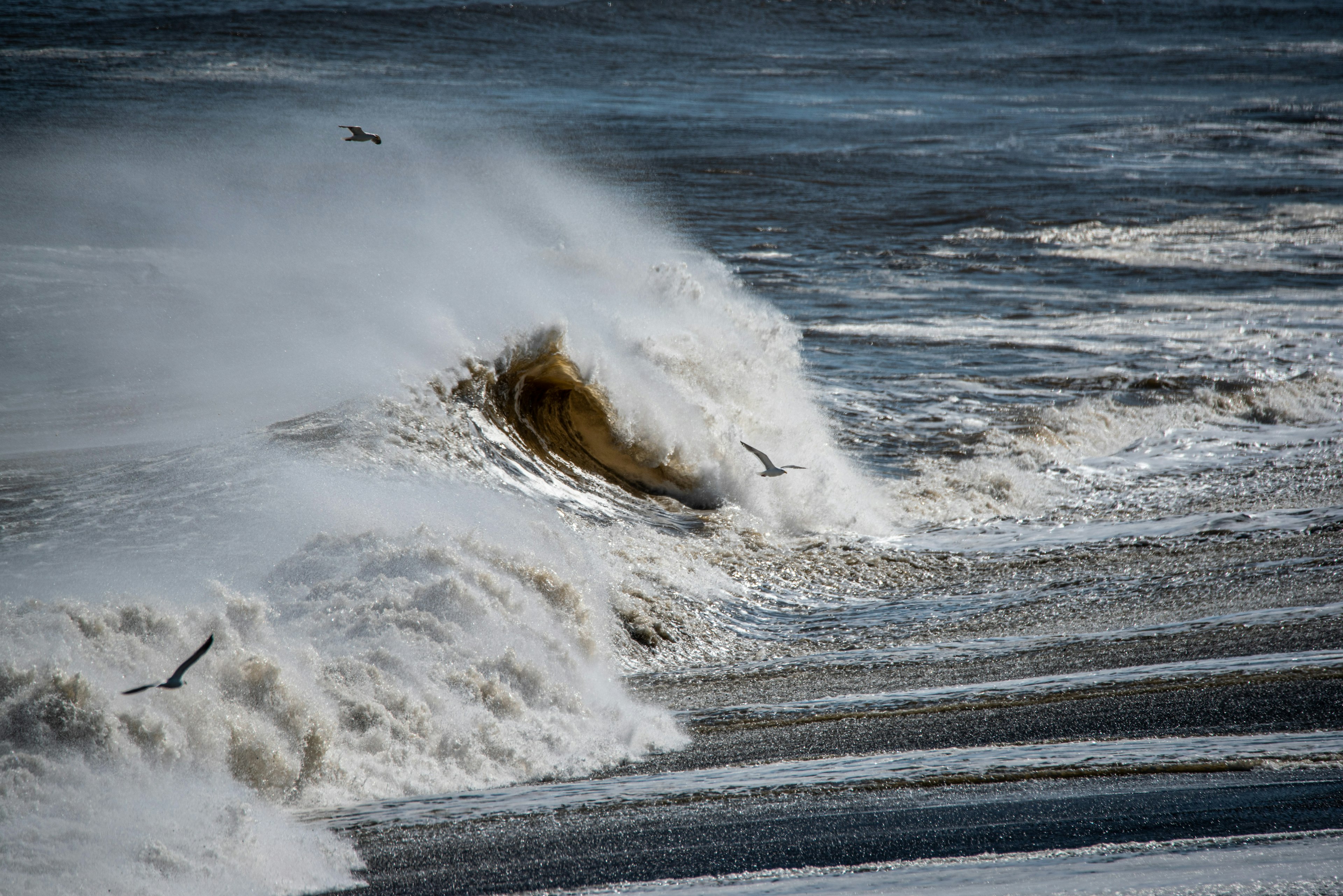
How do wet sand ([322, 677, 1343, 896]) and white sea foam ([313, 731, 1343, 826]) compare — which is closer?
wet sand ([322, 677, 1343, 896])

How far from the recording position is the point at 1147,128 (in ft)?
115

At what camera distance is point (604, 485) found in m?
9.09

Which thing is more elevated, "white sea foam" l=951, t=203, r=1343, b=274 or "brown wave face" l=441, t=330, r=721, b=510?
"white sea foam" l=951, t=203, r=1343, b=274

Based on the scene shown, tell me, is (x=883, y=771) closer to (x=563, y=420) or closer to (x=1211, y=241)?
(x=563, y=420)

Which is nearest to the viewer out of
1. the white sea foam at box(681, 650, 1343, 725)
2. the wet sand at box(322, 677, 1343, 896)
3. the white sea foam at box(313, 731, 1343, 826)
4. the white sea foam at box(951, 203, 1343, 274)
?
the wet sand at box(322, 677, 1343, 896)

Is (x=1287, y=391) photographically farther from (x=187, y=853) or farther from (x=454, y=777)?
(x=187, y=853)

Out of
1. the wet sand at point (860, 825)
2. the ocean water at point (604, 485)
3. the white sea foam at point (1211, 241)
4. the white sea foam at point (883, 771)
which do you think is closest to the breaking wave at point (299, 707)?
the ocean water at point (604, 485)

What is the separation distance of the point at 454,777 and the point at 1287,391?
10751 millimetres

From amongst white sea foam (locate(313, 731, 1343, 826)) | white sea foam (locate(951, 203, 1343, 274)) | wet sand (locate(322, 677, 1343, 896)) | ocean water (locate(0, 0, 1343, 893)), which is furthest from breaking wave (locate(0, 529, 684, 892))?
white sea foam (locate(951, 203, 1343, 274))

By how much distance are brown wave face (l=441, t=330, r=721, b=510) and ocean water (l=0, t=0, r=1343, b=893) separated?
4cm

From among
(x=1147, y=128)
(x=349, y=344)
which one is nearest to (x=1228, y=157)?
(x=1147, y=128)

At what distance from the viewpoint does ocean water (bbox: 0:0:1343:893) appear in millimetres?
4531

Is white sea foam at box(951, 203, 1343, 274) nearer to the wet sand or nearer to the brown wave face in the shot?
the brown wave face

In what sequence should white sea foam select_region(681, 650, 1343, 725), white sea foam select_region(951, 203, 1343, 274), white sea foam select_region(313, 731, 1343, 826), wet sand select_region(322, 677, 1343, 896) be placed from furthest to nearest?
white sea foam select_region(951, 203, 1343, 274), white sea foam select_region(681, 650, 1343, 725), white sea foam select_region(313, 731, 1343, 826), wet sand select_region(322, 677, 1343, 896)
